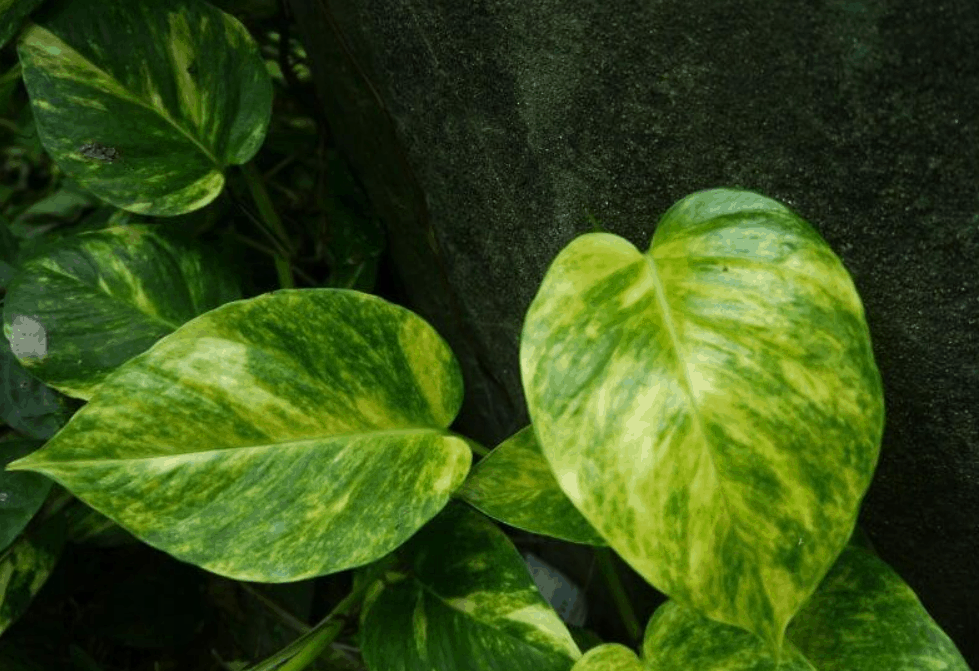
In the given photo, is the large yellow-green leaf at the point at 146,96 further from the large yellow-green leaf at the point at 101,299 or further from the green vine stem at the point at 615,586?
the green vine stem at the point at 615,586

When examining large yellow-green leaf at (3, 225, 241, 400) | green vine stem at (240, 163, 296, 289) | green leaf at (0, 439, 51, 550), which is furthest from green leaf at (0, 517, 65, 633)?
green vine stem at (240, 163, 296, 289)

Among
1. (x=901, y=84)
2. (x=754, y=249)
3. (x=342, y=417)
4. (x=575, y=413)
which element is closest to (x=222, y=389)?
(x=342, y=417)

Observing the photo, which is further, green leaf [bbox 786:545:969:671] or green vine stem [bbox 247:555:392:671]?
green vine stem [bbox 247:555:392:671]

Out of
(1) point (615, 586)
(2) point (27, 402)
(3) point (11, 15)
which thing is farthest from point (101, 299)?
(1) point (615, 586)

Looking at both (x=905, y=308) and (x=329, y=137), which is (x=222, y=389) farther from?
(x=329, y=137)

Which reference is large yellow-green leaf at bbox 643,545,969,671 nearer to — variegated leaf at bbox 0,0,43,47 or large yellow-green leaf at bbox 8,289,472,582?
large yellow-green leaf at bbox 8,289,472,582

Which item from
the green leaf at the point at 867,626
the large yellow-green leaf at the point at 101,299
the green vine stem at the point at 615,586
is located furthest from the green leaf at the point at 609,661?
the large yellow-green leaf at the point at 101,299

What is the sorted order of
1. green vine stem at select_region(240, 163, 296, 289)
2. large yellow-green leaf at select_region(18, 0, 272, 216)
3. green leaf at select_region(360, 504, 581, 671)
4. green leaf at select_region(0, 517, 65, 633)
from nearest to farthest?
green leaf at select_region(360, 504, 581, 671)
large yellow-green leaf at select_region(18, 0, 272, 216)
green leaf at select_region(0, 517, 65, 633)
green vine stem at select_region(240, 163, 296, 289)
